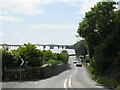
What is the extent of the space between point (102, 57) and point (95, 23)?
4250 mm

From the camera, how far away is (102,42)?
46.4 metres

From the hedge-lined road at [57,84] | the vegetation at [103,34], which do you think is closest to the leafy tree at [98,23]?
the vegetation at [103,34]

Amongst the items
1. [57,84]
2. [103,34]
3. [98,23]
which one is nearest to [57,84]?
[57,84]

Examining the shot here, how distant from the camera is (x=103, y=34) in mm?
47188

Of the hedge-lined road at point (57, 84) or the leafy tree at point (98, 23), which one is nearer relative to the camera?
the hedge-lined road at point (57, 84)

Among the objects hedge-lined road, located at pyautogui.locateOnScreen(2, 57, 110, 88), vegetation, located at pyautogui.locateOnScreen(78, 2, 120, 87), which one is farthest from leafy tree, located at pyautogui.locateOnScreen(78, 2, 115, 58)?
hedge-lined road, located at pyautogui.locateOnScreen(2, 57, 110, 88)

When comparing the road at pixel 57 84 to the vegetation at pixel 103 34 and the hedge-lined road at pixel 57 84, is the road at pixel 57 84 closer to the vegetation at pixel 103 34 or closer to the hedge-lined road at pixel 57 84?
the hedge-lined road at pixel 57 84

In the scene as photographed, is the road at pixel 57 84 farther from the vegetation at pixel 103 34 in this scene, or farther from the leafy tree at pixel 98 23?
the leafy tree at pixel 98 23

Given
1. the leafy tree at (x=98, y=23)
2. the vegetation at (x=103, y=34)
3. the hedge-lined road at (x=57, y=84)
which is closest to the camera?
the hedge-lined road at (x=57, y=84)

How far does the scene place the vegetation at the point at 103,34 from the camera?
44.3 meters

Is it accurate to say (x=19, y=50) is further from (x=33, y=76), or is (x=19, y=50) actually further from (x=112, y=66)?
(x=112, y=66)

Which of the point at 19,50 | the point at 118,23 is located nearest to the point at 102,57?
the point at 118,23

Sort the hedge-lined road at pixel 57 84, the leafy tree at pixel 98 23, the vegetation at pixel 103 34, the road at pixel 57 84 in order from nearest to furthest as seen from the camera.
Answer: the road at pixel 57 84 → the hedge-lined road at pixel 57 84 → the vegetation at pixel 103 34 → the leafy tree at pixel 98 23

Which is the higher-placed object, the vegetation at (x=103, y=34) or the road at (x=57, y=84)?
the vegetation at (x=103, y=34)
